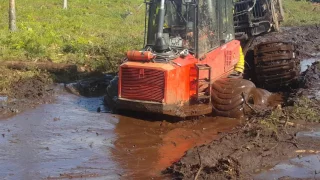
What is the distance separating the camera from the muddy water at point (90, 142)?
6.89m

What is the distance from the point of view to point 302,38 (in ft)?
72.9

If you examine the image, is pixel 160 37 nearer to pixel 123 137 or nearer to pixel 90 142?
pixel 123 137

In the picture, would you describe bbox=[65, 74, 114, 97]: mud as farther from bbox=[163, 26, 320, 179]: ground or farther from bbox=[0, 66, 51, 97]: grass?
bbox=[163, 26, 320, 179]: ground

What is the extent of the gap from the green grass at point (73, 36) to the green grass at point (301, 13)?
31.1ft

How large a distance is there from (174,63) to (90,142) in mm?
2038

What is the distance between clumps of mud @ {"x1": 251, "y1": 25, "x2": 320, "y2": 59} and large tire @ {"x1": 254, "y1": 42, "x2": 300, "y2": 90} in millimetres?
5443

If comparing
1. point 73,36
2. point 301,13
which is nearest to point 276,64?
point 73,36

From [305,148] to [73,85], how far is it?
6111mm

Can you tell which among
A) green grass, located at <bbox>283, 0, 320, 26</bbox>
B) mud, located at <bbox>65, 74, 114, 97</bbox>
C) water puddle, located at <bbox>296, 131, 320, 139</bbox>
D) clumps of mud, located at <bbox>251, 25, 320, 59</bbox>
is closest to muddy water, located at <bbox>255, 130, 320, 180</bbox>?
water puddle, located at <bbox>296, 131, 320, 139</bbox>

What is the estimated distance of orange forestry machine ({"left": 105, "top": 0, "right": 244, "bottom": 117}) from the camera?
28.9 feet

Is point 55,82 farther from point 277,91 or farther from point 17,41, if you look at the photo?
point 277,91

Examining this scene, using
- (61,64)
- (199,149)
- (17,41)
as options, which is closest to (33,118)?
(199,149)

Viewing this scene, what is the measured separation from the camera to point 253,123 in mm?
8953

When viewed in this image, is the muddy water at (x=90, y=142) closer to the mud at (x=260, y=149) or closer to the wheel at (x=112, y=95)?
the wheel at (x=112, y=95)
